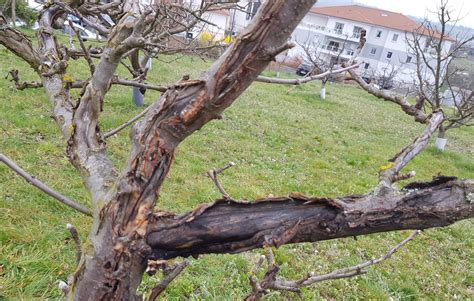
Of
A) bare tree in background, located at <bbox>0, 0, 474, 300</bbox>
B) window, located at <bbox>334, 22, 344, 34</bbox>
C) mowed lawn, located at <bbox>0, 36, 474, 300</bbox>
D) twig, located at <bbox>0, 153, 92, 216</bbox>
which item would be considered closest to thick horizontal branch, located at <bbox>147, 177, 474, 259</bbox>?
bare tree in background, located at <bbox>0, 0, 474, 300</bbox>

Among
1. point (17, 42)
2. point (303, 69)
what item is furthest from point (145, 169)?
point (303, 69)

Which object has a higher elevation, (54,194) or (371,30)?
(54,194)

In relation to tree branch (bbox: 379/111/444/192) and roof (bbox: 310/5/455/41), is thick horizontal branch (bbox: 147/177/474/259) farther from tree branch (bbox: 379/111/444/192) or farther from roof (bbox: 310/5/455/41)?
roof (bbox: 310/5/455/41)

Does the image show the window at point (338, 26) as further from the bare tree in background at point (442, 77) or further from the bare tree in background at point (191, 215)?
the bare tree in background at point (191, 215)

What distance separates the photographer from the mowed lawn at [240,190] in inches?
162

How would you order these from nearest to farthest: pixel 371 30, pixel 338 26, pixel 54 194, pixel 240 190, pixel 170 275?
pixel 170 275
pixel 54 194
pixel 240 190
pixel 338 26
pixel 371 30

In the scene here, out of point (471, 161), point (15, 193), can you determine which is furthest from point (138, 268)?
point (471, 161)

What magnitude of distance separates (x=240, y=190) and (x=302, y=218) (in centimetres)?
550

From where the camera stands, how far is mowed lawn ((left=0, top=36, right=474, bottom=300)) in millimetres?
4117

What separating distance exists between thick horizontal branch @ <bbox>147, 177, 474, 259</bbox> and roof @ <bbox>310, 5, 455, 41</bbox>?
5340 cm

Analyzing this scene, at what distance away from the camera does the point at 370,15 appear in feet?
176

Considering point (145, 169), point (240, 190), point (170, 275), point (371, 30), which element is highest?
point (145, 169)

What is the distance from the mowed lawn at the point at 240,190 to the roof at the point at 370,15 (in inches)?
1738

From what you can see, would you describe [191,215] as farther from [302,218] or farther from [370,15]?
[370,15]
